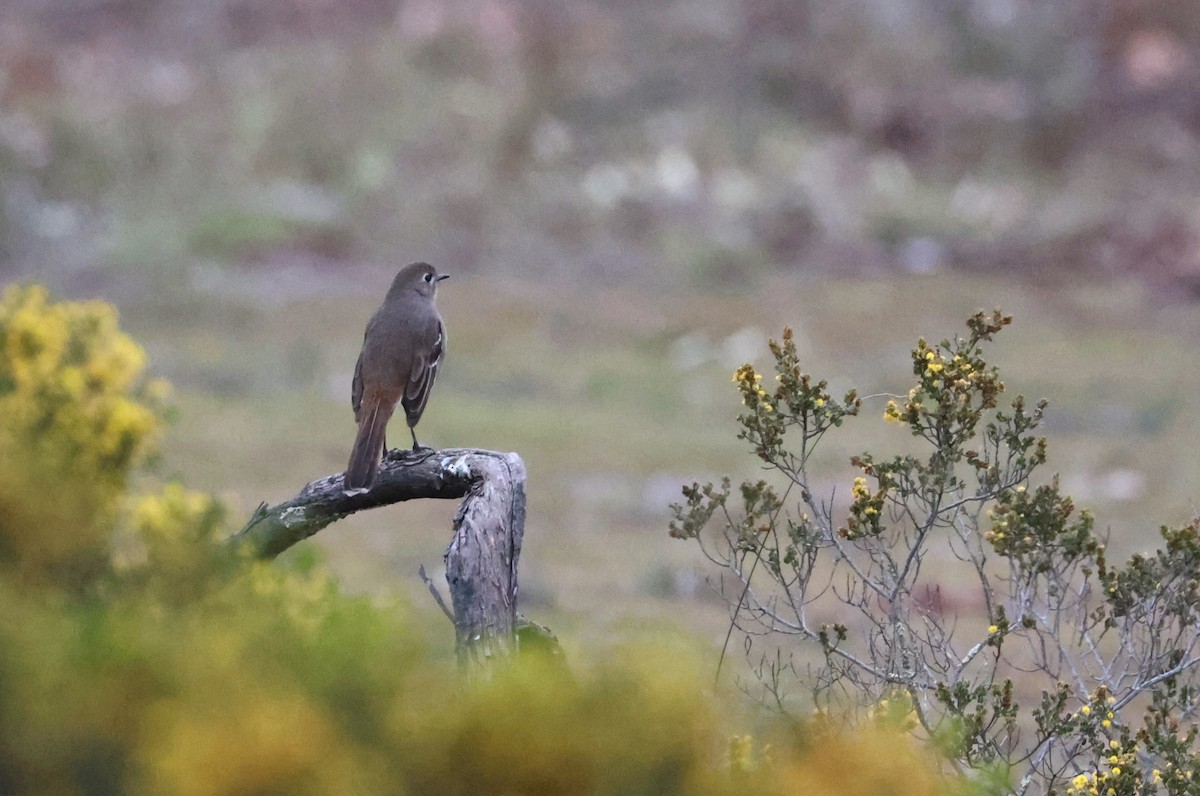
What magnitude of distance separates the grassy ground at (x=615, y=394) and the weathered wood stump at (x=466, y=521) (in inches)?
284

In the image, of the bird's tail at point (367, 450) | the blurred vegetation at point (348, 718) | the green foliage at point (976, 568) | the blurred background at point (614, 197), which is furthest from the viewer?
the blurred background at point (614, 197)

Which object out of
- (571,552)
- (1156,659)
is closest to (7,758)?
(1156,659)

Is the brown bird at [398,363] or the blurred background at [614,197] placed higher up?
the blurred background at [614,197]

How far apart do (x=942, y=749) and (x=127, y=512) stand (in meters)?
3.50

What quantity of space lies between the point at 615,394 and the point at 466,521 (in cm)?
1834

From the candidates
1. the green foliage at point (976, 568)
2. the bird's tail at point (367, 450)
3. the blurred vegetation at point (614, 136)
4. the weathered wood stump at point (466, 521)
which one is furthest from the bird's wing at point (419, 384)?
the blurred vegetation at point (614, 136)

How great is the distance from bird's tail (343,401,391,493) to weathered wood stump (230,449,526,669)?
0.11 feet

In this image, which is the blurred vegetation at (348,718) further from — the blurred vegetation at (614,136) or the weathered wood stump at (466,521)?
the blurred vegetation at (614,136)

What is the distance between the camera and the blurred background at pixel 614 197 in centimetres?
2339

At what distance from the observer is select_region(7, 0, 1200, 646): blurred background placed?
2339cm

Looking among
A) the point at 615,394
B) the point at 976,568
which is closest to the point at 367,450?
the point at 976,568

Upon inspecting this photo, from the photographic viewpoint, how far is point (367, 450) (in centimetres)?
590

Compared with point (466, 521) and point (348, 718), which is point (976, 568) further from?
point (348, 718)

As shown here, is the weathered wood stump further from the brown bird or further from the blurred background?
the blurred background
